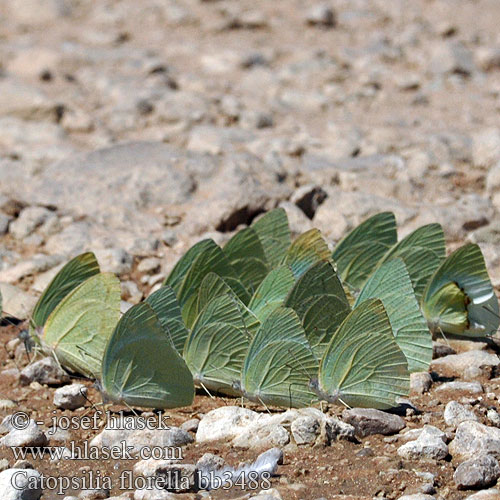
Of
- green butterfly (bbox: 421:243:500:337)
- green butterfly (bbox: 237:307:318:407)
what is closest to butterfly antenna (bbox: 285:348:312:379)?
green butterfly (bbox: 237:307:318:407)

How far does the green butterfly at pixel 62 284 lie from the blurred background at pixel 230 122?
0.85 m

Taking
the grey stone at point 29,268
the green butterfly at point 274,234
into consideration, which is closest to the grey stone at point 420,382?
the green butterfly at point 274,234

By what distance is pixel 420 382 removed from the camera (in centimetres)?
406

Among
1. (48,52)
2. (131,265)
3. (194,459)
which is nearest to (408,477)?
(194,459)

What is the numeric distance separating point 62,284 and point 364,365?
167cm

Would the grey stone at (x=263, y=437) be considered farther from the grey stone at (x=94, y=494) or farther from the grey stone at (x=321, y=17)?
the grey stone at (x=321, y=17)

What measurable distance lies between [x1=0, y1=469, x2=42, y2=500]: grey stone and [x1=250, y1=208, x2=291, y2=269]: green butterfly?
2.10 meters

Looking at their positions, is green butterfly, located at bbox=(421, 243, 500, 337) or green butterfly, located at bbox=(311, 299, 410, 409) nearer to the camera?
green butterfly, located at bbox=(311, 299, 410, 409)

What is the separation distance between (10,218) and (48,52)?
3.26 metres

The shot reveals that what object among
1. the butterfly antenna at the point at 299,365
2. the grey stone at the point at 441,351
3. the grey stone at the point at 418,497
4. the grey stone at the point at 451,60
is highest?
the grey stone at the point at 451,60

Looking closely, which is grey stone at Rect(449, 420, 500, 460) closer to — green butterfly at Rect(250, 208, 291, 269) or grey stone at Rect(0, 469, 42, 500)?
grey stone at Rect(0, 469, 42, 500)

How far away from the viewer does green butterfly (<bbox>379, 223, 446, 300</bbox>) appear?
15.5 ft

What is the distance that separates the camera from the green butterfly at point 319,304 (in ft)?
13.1

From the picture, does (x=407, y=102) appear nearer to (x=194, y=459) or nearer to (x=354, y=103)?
(x=354, y=103)
